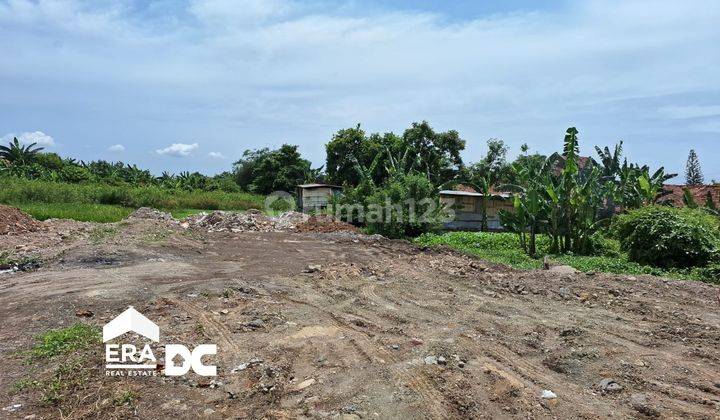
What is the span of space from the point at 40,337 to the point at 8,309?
1.80 meters

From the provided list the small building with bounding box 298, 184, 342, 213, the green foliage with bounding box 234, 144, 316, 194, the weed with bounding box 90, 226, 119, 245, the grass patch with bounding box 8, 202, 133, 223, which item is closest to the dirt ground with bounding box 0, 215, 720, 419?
the weed with bounding box 90, 226, 119, 245

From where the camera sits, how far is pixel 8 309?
21.2ft

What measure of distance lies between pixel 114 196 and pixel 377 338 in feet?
99.0

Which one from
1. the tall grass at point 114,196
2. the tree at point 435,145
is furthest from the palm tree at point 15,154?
the tree at point 435,145

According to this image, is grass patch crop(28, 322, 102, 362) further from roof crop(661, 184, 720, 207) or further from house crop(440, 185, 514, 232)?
roof crop(661, 184, 720, 207)

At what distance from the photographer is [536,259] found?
46.4ft

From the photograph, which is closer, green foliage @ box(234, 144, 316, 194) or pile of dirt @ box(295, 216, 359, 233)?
A: pile of dirt @ box(295, 216, 359, 233)

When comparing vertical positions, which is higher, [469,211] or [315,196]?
[315,196]

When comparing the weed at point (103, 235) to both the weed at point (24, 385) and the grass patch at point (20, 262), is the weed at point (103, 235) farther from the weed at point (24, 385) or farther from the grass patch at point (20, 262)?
the weed at point (24, 385)

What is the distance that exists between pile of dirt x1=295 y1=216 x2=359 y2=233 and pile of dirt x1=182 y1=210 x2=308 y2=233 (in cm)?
59

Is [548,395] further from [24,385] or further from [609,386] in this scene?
[24,385]

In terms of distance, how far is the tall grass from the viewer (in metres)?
27.5

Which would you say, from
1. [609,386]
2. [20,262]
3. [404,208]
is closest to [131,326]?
[609,386]

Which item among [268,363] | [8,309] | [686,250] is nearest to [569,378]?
[268,363]
